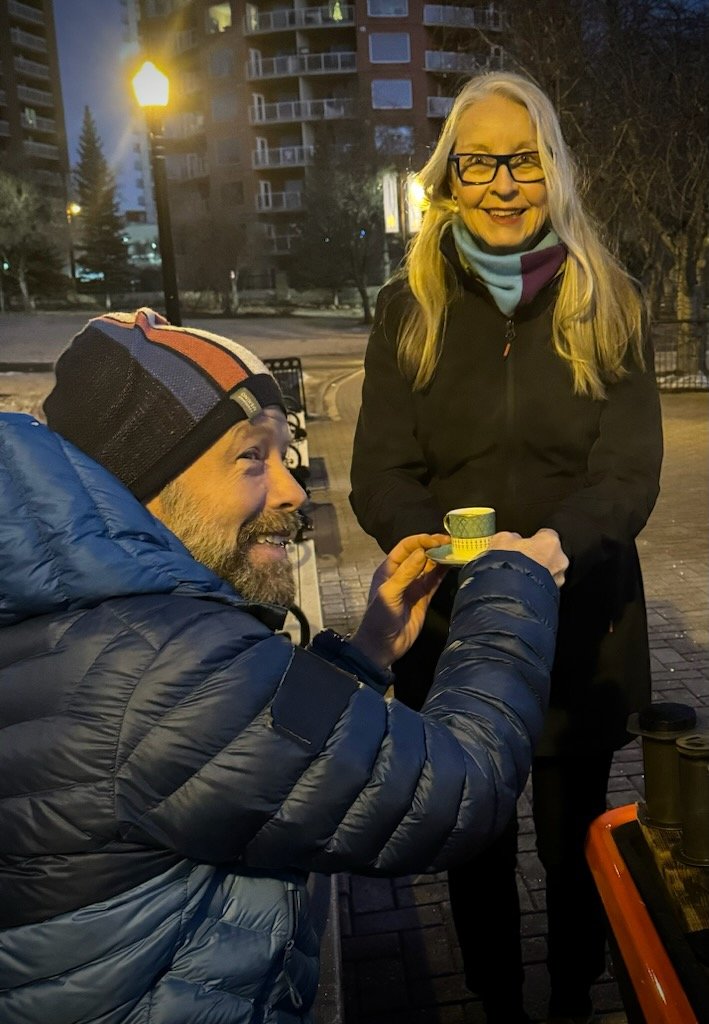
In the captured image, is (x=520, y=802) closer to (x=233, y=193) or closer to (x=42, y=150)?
(x=233, y=193)

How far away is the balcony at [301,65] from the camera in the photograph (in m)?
58.7

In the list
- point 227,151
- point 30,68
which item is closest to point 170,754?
point 227,151

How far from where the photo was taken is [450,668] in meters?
1.54

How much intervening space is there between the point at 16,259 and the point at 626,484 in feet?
113

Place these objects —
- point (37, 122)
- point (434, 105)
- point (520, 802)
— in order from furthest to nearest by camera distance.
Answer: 1. point (37, 122)
2. point (434, 105)
3. point (520, 802)

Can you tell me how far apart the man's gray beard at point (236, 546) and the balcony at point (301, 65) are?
63.1 m

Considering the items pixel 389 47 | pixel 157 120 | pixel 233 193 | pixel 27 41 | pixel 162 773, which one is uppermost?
pixel 27 41

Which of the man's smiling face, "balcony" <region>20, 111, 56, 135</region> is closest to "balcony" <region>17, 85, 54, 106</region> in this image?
"balcony" <region>20, 111, 56, 135</region>

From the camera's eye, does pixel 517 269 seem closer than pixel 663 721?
No


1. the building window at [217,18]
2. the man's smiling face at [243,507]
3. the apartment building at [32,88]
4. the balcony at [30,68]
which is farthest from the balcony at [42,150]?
the man's smiling face at [243,507]

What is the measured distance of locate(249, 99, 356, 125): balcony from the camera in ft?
190

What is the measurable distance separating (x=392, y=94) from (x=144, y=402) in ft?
204

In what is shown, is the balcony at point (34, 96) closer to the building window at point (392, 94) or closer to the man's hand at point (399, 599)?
the building window at point (392, 94)

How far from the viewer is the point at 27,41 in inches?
2901
